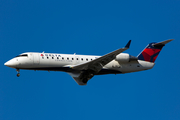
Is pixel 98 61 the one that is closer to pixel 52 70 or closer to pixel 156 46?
pixel 52 70

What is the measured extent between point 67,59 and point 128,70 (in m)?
6.11

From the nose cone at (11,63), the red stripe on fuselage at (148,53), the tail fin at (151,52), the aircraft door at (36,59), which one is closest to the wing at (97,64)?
the aircraft door at (36,59)

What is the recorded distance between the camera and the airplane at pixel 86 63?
25.8 meters

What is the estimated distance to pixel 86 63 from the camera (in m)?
26.0

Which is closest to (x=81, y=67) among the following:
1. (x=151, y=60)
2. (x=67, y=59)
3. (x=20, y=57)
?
(x=67, y=59)

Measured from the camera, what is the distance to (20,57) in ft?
85.5

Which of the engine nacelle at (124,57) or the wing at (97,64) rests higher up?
the engine nacelle at (124,57)

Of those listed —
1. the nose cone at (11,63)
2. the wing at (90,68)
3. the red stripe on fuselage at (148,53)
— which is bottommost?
the wing at (90,68)

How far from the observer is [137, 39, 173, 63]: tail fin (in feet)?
97.9

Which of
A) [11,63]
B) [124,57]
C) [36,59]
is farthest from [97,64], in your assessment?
[11,63]

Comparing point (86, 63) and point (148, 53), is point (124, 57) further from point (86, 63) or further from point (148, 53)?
point (86, 63)

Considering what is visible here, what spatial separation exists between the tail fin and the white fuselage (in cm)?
145

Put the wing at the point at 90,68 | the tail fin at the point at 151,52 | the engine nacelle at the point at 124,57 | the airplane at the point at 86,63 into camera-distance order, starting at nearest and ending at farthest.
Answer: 1. the wing at the point at 90,68
2. the airplane at the point at 86,63
3. the engine nacelle at the point at 124,57
4. the tail fin at the point at 151,52

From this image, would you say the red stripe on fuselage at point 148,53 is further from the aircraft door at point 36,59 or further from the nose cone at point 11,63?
the nose cone at point 11,63
